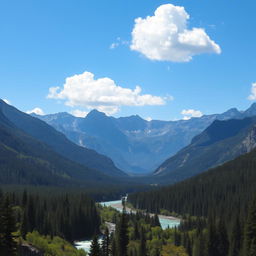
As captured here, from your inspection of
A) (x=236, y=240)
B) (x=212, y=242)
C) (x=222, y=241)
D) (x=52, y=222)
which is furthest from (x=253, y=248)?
(x=52, y=222)

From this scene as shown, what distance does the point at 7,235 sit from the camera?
43.0 metres

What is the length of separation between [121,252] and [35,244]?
39456 millimetres

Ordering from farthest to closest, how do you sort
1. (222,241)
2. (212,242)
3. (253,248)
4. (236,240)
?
(222,241)
(212,242)
(236,240)
(253,248)

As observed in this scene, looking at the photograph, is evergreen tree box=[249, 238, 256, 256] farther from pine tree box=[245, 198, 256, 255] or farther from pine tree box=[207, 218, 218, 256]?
pine tree box=[207, 218, 218, 256]

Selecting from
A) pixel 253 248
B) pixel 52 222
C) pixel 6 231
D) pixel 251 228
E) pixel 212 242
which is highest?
pixel 6 231

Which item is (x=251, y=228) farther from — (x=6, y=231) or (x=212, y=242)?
(x=6, y=231)

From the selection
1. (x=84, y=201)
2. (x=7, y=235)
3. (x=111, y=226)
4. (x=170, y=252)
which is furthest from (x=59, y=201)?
(x=7, y=235)

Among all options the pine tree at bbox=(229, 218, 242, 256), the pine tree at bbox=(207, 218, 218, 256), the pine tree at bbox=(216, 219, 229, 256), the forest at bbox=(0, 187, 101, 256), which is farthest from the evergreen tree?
the forest at bbox=(0, 187, 101, 256)

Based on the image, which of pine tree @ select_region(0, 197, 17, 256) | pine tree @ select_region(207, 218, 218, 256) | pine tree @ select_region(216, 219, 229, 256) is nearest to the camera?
pine tree @ select_region(0, 197, 17, 256)

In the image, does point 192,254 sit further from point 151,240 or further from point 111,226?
point 111,226

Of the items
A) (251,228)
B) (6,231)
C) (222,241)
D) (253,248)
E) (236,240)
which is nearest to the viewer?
(6,231)

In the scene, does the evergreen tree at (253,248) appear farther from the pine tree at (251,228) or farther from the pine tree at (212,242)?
the pine tree at (212,242)

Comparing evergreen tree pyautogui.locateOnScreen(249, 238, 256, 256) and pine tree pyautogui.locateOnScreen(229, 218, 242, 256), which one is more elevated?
evergreen tree pyautogui.locateOnScreen(249, 238, 256, 256)

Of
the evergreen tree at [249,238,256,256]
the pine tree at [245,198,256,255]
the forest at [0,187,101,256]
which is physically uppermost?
the pine tree at [245,198,256,255]
